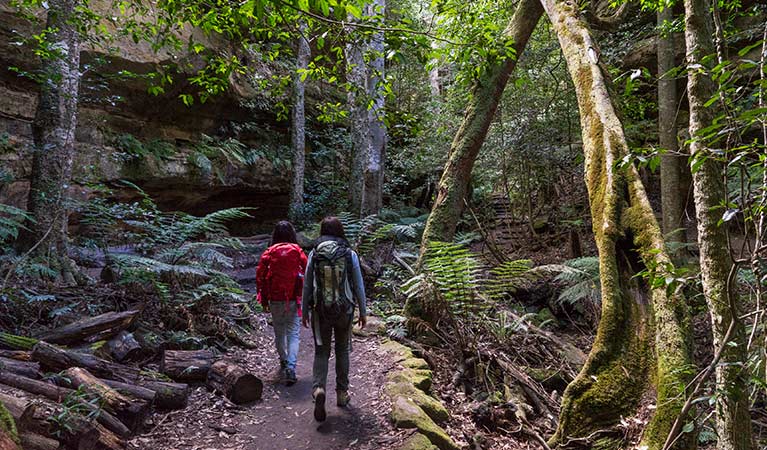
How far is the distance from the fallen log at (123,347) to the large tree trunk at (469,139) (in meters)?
4.22

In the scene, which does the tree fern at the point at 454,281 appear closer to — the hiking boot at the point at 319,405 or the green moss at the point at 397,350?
the green moss at the point at 397,350

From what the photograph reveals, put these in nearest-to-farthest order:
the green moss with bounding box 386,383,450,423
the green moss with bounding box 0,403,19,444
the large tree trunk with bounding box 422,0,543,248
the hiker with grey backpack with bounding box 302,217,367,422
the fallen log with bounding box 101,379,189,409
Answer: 1. the green moss with bounding box 0,403,19,444
2. the fallen log with bounding box 101,379,189,409
3. the hiker with grey backpack with bounding box 302,217,367,422
4. the green moss with bounding box 386,383,450,423
5. the large tree trunk with bounding box 422,0,543,248

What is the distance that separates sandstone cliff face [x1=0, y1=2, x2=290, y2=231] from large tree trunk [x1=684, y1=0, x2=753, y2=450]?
27.3ft

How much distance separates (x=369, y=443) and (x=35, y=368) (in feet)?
9.24

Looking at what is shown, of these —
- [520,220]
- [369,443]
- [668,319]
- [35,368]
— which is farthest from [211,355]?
[520,220]

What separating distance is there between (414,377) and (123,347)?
314 cm

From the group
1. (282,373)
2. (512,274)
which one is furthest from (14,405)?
(512,274)

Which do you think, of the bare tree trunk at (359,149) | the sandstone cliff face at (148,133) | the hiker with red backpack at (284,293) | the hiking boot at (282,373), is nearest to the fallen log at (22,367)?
the hiker with red backpack at (284,293)

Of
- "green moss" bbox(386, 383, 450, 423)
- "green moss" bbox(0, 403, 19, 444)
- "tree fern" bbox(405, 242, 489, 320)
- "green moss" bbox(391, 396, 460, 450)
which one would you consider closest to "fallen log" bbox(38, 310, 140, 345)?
"green moss" bbox(0, 403, 19, 444)

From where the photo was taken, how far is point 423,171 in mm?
15820

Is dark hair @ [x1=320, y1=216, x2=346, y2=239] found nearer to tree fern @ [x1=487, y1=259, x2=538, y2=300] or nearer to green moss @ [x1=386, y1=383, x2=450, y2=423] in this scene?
green moss @ [x1=386, y1=383, x2=450, y2=423]

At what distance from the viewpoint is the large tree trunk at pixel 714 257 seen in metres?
2.78

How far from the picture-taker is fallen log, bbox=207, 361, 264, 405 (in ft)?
14.3

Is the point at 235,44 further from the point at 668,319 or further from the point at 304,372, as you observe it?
the point at 668,319
